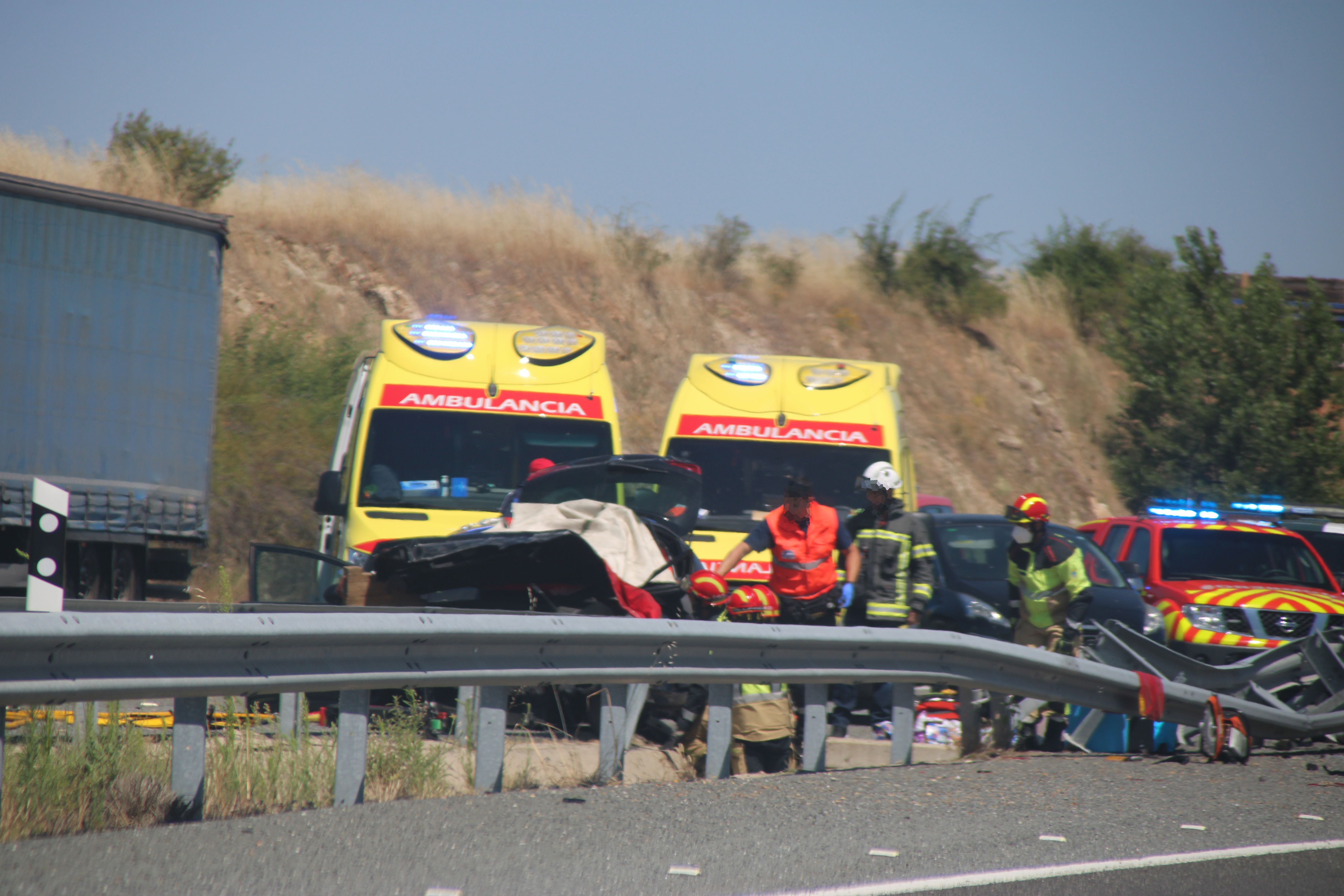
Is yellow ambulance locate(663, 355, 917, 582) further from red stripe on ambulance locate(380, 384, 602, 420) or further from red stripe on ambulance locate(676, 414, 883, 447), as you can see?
red stripe on ambulance locate(380, 384, 602, 420)

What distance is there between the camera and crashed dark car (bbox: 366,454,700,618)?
6812 mm

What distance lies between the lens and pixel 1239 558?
12133mm

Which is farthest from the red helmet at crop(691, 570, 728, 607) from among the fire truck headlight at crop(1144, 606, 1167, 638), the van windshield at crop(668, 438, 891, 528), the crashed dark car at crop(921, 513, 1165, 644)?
the fire truck headlight at crop(1144, 606, 1167, 638)

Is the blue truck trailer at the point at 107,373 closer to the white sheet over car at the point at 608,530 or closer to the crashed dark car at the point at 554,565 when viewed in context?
the crashed dark car at the point at 554,565

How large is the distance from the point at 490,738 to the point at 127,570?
7831 millimetres

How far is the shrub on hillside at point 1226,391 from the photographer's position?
24.9m

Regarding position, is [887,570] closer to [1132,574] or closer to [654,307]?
[1132,574]

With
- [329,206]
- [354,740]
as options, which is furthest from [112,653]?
[329,206]

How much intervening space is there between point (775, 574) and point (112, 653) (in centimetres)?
473

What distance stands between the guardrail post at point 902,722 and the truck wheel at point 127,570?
796 centimetres

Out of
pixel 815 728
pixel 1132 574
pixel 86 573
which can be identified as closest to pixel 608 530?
pixel 815 728

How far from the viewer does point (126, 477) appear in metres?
11.4

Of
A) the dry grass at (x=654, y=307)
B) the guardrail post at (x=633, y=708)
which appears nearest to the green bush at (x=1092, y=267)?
the dry grass at (x=654, y=307)

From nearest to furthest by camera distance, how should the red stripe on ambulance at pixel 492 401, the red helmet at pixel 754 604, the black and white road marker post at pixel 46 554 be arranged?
the black and white road marker post at pixel 46 554
the red helmet at pixel 754 604
the red stripe on ambulance at pixel 492 401
